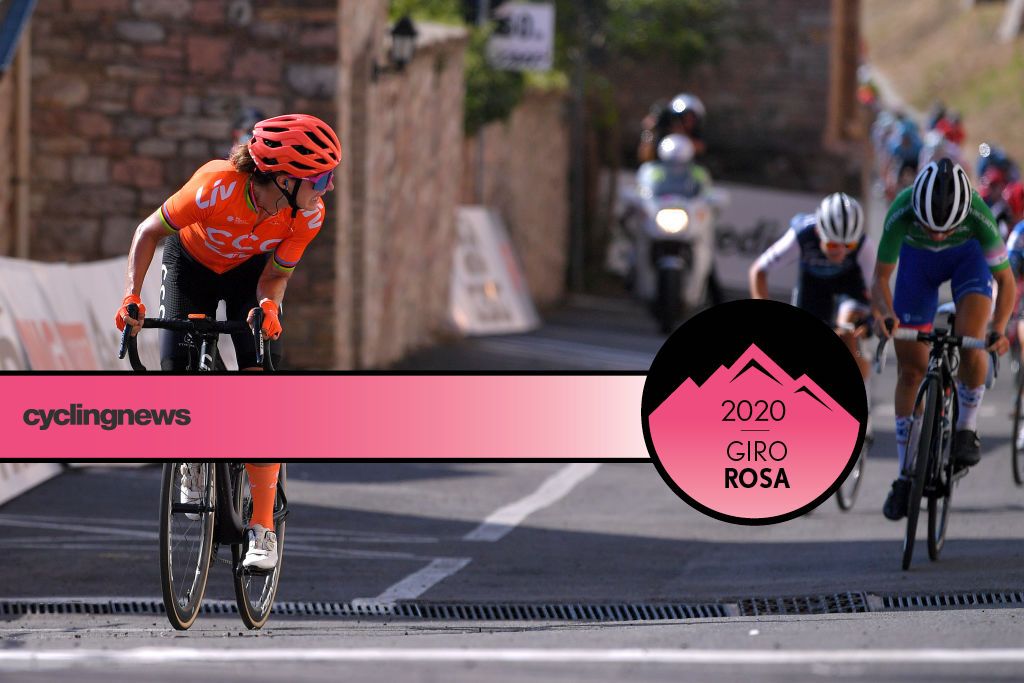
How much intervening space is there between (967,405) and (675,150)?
13.6m

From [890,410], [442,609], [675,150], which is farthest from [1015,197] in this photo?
[442,609]

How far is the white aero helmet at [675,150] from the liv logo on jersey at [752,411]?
16348 millimetres

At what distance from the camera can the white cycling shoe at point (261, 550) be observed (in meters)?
7.61

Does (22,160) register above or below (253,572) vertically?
above

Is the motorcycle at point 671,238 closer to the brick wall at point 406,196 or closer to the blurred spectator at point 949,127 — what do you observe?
the brick wall at point 406,196

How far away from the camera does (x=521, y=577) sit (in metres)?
9.30

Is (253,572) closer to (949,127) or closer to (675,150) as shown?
(675,150)

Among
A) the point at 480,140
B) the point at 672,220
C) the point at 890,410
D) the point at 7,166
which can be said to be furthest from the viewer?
the point at 480,140

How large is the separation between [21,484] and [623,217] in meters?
19.7

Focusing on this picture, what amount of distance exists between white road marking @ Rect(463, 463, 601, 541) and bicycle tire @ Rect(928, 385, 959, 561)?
2.22 metres

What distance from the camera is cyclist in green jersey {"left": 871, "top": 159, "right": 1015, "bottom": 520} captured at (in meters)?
9.45

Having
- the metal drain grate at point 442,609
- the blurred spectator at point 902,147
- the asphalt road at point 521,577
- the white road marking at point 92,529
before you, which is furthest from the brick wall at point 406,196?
the blurred spectator at point 902,147

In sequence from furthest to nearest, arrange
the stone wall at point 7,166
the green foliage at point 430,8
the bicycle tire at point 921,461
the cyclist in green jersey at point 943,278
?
the green foliage at point 430,8 → the stone wall at point 7,166 → the cyclist in green jersey at point 943,278 → the bicycle tire at point 921,461

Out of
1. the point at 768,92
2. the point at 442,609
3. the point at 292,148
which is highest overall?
the point at 292,148
